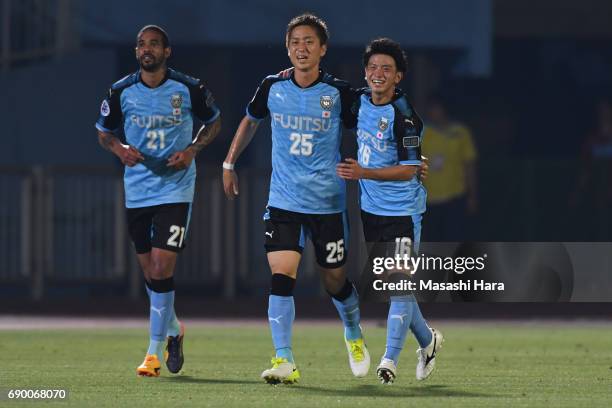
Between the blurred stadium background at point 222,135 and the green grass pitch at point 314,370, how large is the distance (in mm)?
4605

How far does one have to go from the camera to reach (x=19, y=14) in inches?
957

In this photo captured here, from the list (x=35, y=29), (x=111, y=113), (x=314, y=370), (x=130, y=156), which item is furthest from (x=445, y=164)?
(x=130, y=156)

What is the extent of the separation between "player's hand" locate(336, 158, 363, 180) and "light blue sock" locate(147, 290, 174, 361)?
1907mm

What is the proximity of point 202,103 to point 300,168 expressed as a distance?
1.26m

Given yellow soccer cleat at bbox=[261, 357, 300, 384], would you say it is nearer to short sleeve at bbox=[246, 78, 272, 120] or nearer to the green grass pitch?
the green grass pitch

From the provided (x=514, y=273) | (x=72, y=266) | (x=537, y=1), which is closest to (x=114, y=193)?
(x=72, y=266)

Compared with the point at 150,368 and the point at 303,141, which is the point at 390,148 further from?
the point at 150,368

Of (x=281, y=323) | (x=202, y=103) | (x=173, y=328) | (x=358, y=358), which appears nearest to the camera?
(x=281, y=323)

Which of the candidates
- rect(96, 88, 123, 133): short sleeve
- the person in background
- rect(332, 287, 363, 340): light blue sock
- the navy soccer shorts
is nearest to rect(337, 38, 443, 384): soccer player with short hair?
rect(332, 287, 363, 340): light blue sock

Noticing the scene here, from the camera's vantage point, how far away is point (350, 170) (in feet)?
37.1

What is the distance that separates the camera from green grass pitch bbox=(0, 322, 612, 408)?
10.9 m

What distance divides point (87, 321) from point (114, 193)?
3.53m

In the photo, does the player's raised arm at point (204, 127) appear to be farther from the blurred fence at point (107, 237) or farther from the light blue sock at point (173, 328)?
the blurred fence at point (107, 237)

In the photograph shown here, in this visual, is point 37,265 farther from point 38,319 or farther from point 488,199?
point 488,199
